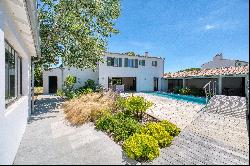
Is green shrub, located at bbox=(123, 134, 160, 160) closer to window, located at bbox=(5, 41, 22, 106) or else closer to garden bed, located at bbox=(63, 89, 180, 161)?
garden bed, located at bbox=(63, 89, 180, 161)

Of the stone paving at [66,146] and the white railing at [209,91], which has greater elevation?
the white railing at [209,91]

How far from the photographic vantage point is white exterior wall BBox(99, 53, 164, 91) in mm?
32000

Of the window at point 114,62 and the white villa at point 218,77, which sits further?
the window at point 114,62

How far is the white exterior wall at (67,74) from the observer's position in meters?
32.7

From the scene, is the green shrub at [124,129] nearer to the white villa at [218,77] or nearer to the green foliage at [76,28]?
the green foliage at [76,28]

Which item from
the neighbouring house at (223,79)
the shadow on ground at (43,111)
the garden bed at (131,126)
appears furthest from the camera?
the neighbouring house at (223,79)

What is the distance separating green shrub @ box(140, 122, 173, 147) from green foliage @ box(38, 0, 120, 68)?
33.6 ft

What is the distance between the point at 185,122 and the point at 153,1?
744cm

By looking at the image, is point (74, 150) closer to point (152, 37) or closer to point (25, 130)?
point (25, 130)

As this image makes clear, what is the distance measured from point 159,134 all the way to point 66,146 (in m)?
3.50

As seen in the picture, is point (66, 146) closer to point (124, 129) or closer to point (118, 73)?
point (124, 129)

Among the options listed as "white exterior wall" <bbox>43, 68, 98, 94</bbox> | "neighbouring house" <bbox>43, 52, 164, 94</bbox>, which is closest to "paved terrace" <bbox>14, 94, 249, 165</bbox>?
"neighbouring house" <bbox>43, 52, 164, 94</bbox>

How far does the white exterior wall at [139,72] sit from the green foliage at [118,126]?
68.1ft

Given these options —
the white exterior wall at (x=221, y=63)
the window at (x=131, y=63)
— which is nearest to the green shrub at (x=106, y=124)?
the window at (x=131, y=63)
